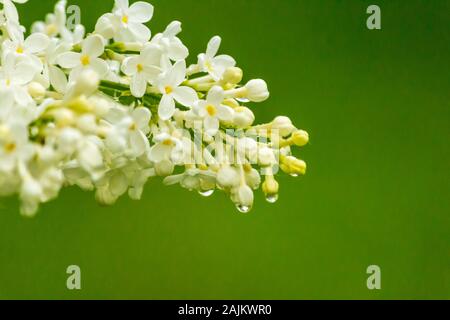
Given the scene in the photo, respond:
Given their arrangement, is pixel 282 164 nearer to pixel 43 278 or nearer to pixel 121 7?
pixel 121 7

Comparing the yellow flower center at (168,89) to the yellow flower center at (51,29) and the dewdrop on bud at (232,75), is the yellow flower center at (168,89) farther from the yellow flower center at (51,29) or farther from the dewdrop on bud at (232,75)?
the yellow flower center at (51,29)

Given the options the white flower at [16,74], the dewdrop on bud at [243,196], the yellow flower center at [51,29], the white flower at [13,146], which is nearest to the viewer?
the white flower at [13,146]

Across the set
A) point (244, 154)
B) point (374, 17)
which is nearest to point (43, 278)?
point (374, 17)

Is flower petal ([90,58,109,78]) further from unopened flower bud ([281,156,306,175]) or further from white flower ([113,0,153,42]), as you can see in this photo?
unopened flower bud ([281,156,306,175])

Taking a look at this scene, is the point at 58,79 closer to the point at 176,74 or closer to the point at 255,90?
the point at 176,74

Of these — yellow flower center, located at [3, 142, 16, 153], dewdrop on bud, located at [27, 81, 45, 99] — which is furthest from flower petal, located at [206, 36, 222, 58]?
yellow flower center, located at [3, 142, 16, 153]

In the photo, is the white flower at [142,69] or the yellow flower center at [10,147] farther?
the white flower at [142,69]

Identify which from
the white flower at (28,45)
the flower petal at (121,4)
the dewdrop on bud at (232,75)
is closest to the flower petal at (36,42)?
the white flower at (28,45)
